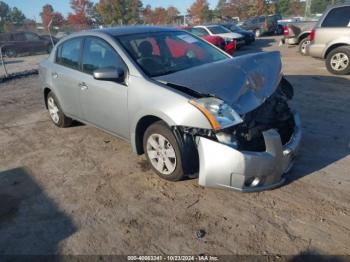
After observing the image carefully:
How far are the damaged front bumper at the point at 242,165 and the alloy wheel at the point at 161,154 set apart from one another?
42 cm

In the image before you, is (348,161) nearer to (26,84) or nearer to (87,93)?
(87,93)

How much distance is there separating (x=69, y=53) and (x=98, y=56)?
0.96 meters

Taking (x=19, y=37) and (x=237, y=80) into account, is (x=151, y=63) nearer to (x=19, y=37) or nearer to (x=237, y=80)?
(x=237, y=80)

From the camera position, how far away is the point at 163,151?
3.55 m

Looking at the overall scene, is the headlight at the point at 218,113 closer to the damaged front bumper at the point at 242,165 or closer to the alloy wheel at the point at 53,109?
the damaged front bumper at the point at 242,165

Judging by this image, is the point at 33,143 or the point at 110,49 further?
the point at 33,143

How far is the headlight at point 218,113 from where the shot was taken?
3002mm

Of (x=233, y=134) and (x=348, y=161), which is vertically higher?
(x=233, y=134)

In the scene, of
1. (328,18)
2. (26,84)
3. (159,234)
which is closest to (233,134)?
(159,234)

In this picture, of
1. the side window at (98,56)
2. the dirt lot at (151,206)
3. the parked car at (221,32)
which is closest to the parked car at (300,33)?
the parked car at (221,32)

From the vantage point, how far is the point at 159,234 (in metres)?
2.92

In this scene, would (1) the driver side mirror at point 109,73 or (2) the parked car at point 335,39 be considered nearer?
(1) the driver side mirror at point 109,73

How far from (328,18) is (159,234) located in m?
8.04

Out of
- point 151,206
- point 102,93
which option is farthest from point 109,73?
point 151,206
